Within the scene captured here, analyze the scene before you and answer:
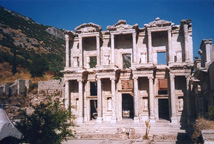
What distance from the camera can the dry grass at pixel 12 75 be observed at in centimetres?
3809

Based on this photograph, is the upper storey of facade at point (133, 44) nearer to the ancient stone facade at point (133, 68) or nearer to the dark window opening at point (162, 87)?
the ancient stone facade at point (133, 68)

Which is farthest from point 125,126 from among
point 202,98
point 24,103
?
point 24,103

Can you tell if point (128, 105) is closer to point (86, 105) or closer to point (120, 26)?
point (86, 105)

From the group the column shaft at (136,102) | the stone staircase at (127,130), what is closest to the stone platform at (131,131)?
the stone staircase at (127,130)

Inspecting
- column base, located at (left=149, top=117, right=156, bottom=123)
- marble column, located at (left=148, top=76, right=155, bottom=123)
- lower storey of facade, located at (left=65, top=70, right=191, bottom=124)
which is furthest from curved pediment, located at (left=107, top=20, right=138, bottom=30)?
column base, located at (left=149, top=117, right=156, bottom=123)

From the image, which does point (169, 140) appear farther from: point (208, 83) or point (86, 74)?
point (86, 74)

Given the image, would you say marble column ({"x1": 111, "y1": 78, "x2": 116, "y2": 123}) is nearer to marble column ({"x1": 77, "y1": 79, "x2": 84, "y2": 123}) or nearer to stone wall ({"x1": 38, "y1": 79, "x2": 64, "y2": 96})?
marble column ({"x1": 77, "y1": 79, "x2": 84, "y2": 123})

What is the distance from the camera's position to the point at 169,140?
52.9 ft

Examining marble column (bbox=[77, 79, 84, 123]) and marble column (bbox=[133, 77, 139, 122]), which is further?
marble column (bbox=[77, 79, 84, 123])

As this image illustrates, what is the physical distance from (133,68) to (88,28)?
21.6 feet

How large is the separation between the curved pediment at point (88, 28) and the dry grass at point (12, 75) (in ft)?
61.1

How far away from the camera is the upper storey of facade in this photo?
68.0 feet

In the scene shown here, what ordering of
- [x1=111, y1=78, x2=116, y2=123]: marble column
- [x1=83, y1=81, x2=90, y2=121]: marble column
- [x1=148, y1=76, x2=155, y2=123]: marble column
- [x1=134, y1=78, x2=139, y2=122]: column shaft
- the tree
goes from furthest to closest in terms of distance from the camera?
[x1=83, y1=81, x2=90, y2=121]: marble column → [x1=111, y1=78, x2=116, y2=123]: marble column → [x1=134, y1=78, x2=139, y2=122]: column shaft → [x1=148, y1=76, x2=155, y2=123]: marble column → the tree

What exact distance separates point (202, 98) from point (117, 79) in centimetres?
850
